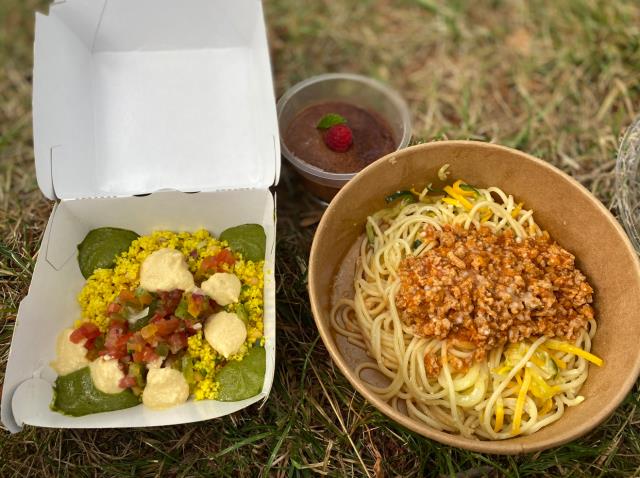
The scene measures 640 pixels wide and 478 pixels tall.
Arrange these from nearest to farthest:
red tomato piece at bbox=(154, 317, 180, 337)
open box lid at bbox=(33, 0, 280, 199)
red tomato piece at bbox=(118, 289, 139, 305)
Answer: red tomato piece at bbox=(154, 317, 180, 337)
red tomato piece at bbox=(118, 289, 139, 305)
open box lid at bbox=(33, 0, 280, 199)

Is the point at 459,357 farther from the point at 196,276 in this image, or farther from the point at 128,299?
the point at 128,299

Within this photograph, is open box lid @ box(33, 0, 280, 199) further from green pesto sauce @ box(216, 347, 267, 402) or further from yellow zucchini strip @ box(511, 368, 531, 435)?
yellow zucchini strip @ box(511, 368, 531, 435)

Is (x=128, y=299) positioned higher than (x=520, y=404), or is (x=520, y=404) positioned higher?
(x=128, y=299)

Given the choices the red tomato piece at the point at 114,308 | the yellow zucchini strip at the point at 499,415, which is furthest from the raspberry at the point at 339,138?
the yellow zucchini strip at the point at 499,415

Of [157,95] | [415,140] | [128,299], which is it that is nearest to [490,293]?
[415,140]

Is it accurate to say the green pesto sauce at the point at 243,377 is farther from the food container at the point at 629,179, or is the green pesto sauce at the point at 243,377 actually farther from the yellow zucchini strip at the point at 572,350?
the food container at the point at 629,179

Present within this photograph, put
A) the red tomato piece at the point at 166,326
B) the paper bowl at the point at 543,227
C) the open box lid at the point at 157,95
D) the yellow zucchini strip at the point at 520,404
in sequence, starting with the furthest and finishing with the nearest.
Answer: the open box lid at the point at 157,95 < the red tomato piece at the point at 166,326 < the yellow zucchini strip at the point at 520,404 < the paper bowl at the point at 543,227

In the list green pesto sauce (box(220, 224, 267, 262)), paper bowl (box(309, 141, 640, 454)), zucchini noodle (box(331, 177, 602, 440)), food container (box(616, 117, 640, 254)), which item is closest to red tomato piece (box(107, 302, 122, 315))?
green pesto sauce (box(220, 224, 267, 262))
